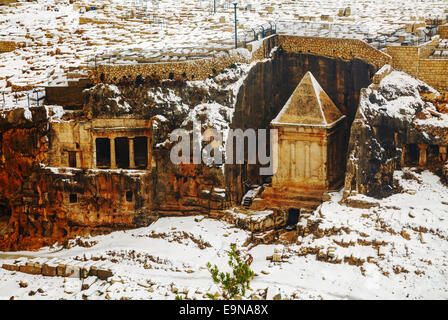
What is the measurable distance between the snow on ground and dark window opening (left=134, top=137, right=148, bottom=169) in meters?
2.99

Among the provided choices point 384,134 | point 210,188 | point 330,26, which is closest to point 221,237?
point 210,188

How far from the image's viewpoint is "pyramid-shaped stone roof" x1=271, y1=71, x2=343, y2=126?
27.1 meters

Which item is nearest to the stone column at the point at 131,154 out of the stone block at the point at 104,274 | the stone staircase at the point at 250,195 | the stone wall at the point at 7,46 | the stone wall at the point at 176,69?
the stone wall at the point at 176,69

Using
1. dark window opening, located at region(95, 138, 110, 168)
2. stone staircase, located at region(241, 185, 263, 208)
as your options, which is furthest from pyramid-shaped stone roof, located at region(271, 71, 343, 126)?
dark window opening, located at region(95, 138, 110, 168)

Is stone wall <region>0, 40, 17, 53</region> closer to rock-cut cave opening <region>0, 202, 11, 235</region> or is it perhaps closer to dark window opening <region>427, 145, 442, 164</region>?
rock-cut cave opening <region>0, 202, 11, 235</region>

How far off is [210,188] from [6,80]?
34.8 ft

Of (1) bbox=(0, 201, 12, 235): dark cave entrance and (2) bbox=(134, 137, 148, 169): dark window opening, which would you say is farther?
(1) bbox=(0, 201, 12, 235): dark cave entrance

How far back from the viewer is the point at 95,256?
2558cm

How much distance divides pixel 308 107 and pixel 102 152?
8665mm

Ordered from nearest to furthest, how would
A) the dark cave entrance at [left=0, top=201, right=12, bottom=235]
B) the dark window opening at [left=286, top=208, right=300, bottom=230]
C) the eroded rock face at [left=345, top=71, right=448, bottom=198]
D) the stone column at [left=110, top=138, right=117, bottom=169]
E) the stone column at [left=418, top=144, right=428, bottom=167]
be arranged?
the eroded rock face at [left=345, top=71, right=448, bottom=198] → the stone column at [left=418, top=144, right=428, bottom=167] → the dark window opening at [left=286, top=208, right=300, bottom=230] → the stone column at [left=110, top=138, right=117, bottom=169] → the dark cave entrance at [left=0, top=201, right=12, bottom=235]

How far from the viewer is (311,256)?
76.2 ft

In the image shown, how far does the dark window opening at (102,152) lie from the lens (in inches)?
1117

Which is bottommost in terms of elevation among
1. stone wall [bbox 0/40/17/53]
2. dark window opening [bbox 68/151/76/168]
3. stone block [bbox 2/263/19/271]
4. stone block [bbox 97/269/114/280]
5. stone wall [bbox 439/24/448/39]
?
stone block [bbox 2/263/19/271]

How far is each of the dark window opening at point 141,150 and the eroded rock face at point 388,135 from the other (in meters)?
8.38
